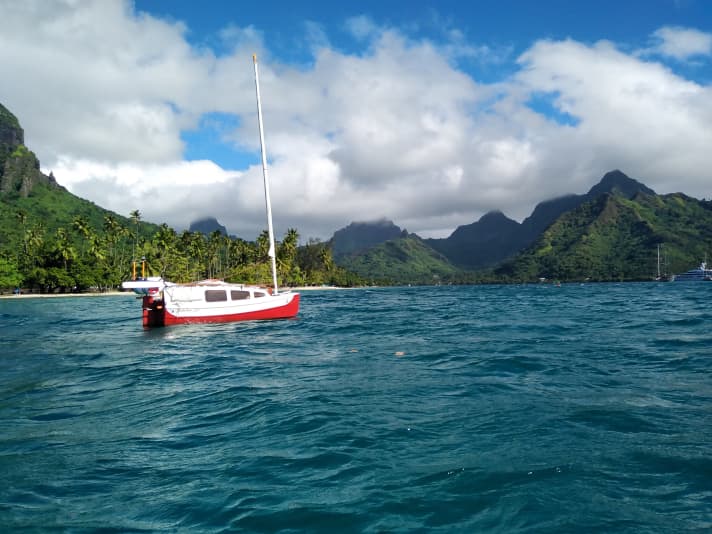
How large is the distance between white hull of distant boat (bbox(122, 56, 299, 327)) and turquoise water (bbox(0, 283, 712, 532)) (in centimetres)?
1575

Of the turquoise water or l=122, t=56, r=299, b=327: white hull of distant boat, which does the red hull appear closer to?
l=122, t=56, r=299, b=327: white hull of distant boat

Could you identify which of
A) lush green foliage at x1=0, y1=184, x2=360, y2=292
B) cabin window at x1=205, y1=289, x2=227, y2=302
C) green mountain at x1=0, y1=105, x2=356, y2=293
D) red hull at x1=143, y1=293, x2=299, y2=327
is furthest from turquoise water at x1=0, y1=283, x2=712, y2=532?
green mountain at x1=0, y1=105, x2=356, y2=293

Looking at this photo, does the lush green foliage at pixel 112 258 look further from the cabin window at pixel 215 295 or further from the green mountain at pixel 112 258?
the cabin window at pixel 215 295

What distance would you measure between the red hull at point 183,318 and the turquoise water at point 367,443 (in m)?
15.7

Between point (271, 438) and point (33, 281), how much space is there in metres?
138

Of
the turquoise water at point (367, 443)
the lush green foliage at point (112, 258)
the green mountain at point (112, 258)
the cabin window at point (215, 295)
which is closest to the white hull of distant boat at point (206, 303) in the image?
the cabin window at point (215, 295)

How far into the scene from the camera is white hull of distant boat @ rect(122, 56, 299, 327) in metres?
34.3

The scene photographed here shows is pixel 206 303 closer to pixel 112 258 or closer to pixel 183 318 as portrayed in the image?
pixel 183 318

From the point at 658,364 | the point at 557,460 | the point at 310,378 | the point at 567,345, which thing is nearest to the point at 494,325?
the point at 567,345

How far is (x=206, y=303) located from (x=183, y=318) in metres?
2.03

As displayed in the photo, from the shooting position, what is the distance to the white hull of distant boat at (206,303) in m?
34.3

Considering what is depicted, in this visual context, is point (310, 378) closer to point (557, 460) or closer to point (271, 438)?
point (271, 438)

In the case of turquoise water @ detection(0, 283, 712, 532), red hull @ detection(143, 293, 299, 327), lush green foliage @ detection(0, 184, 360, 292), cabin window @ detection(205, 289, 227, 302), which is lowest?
turquoise water @ detection(0, 283, 712, 532)

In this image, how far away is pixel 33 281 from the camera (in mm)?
119500
